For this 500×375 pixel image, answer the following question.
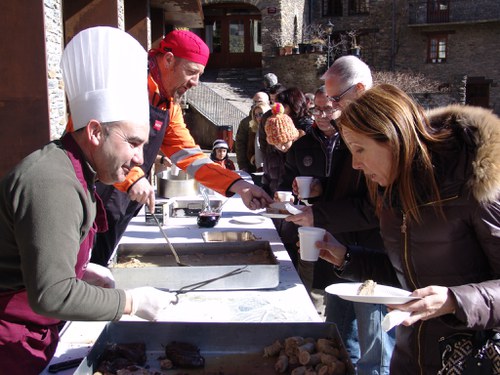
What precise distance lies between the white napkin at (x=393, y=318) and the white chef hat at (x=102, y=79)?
895 mm

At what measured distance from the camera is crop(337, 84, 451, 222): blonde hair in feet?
5.74

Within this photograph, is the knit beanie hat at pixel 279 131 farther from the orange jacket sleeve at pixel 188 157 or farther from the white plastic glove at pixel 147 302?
the white plastic glove at pixel 147 302

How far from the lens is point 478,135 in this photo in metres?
1.69

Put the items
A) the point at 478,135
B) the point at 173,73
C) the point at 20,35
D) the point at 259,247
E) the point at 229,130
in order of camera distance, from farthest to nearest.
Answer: the point at 229,130 < the point at 20,35 < the point at 173,73 < the point at 259,247 < the point at 478,135

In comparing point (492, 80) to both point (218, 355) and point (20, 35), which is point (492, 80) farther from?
point (218, 355)

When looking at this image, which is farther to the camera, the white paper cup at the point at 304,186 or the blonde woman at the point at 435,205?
the white paper cup at the point at 304,186

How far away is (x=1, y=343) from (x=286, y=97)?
147 inches

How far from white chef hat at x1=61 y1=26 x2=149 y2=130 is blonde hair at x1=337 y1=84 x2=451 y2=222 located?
2.34 ft

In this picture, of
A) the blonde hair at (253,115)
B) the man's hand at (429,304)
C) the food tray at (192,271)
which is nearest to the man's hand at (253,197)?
the food tray at (192,271)

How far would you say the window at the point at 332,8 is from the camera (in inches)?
1222

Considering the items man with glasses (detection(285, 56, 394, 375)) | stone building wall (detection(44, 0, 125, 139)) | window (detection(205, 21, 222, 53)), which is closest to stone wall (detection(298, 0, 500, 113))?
window (detection(205, 21, 222, 53))

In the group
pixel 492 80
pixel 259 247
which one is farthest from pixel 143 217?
pixel 492 80

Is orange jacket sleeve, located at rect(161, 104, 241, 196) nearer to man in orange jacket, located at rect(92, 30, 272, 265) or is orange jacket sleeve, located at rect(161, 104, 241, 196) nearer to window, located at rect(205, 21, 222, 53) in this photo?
man in orange jacket, located at rect(92, 30, 272, 265)

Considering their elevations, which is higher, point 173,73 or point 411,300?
point 173,73
